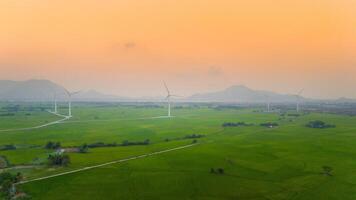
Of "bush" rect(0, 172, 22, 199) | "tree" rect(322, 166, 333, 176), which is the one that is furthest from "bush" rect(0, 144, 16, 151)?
"tree" rect(322, 166, 333, 176)

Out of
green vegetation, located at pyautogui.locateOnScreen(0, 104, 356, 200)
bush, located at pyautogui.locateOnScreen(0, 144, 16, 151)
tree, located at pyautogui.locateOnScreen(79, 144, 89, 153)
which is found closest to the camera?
green vegetation, located at pyautogui.locateOnScreen(0, 104, 356, 200)

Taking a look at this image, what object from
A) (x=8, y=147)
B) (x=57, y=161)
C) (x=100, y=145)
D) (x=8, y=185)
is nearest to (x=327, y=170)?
(x=57, y=161)

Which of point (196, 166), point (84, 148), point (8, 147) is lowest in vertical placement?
point (196, 166)

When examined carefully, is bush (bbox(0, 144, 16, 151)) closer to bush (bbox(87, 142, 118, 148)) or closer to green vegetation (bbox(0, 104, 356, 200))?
green vegetation (bbox(0, 104, 356, 200))

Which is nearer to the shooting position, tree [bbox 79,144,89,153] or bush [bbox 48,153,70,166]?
bush [bbox 48,153,70,166]

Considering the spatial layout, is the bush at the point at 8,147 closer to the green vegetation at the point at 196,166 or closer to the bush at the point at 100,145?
the green vegetation at the point at 196,166

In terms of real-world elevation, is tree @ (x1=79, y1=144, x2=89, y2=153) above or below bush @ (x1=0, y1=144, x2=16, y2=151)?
above

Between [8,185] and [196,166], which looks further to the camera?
[196,166]

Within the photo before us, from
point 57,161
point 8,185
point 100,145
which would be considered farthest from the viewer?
point 100,145

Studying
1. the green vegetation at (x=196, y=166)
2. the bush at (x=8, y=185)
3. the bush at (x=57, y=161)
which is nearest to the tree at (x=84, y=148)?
the green vegetation at (x=196, y=166)

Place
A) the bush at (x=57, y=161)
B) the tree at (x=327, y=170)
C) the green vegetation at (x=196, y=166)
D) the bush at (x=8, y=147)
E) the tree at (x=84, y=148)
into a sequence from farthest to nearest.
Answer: the bush at (x=8, y=147) → the tree at (x=84, y=148) → the bush at (x=57, y=161) → the tree at (x=327, y=170) → the green vegetation at (x=196, y=166)

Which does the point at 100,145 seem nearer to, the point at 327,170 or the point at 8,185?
the point at 8,185

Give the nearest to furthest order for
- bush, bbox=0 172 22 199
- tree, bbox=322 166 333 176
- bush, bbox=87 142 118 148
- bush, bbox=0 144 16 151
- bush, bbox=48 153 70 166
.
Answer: bush, bbox=0 172 22 199 → tree, bbox=322 166 333 176 → bush, bbox=48 153 70 166 → bush, bbox=0 144 16 151 → bush, bbox=87 142 118 148
